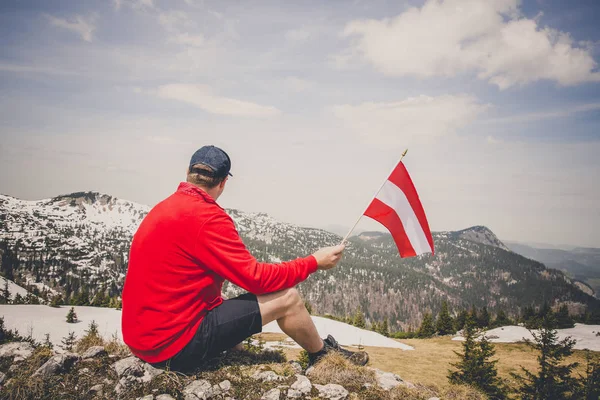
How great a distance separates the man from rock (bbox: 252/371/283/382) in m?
0.87

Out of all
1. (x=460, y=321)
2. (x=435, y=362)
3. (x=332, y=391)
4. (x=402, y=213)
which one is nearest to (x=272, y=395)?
(x=332, y=391)

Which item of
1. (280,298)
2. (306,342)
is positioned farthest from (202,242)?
(306,342)

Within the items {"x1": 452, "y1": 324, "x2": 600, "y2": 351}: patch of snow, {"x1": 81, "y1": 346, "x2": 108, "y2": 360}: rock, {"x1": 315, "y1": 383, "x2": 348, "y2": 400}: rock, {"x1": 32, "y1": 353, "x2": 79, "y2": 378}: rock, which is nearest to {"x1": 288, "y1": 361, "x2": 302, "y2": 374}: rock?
{"x1": 315, "y1": 383, "x2": 348, "y2": 400}: rock

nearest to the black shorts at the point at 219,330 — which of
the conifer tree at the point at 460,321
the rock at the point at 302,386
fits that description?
the rock at the point at 302,386

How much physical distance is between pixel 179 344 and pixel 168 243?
3.93 feet

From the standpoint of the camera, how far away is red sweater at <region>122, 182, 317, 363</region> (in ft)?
9.55

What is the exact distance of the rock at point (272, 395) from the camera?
3.44 metres

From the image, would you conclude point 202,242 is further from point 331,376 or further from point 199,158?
point 331,376

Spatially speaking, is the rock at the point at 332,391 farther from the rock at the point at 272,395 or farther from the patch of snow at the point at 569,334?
the patch of snow at the point at 569,334

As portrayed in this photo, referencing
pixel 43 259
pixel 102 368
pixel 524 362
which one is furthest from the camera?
pixel 43 259

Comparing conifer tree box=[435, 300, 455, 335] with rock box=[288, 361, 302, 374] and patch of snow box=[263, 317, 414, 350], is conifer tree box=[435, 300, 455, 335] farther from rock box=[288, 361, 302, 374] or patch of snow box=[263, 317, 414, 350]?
rock box=[288, 361, 302, 374]

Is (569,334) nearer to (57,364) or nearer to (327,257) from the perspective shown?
(327,257)

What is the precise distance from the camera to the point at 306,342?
409 cm

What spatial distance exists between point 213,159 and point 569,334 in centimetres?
6495
